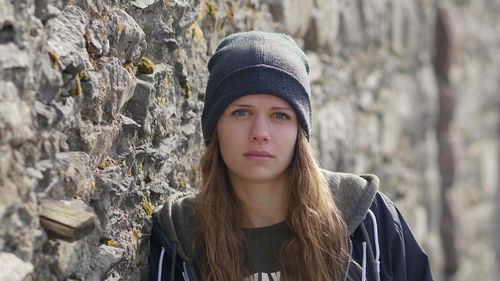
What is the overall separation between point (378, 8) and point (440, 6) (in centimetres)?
172

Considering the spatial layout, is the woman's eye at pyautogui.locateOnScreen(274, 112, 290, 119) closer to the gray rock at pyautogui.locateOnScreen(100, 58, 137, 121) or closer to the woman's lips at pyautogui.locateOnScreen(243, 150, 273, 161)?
the woman's lips at pyautogui.locateOnScreen(243, 150, 273, 161)

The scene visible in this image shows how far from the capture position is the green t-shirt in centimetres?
204

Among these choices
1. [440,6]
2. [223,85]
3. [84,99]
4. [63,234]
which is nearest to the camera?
[63,234]

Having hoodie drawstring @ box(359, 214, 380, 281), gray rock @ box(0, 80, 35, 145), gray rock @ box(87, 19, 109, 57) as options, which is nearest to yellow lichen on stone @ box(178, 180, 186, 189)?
hoodie drawstring @ box(359, 214, 380, 281)

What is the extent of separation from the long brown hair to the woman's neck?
3 cm

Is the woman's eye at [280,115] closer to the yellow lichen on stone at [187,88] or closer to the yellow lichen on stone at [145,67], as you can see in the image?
the yellow lichen on stone at [145,67]

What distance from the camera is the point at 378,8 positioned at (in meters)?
5.38

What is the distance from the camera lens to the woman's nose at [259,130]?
198 centimetres

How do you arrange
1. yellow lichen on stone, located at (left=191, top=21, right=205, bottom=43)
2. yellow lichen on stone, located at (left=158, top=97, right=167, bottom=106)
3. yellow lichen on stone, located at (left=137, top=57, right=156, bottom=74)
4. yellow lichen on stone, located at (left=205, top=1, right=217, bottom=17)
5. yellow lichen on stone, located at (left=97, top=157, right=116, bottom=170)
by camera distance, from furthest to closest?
yellow lichen on stone, located at (left=205, top=1, right=217, bottom=17)
yellow lichen on stone, located at (left=191, top=21, right=205, bottom=43)
yellow lichen on stone, located at (left=158, top=97, right=167, bottom=106)
yellow lichen on stone, located at (left=137, top=57, right=156, bottom=74)
yellow lichen on stone, located at (left=97, top=157, right=116, bottom=170)

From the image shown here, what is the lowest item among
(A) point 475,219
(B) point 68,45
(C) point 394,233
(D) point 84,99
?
(A) point 475,219

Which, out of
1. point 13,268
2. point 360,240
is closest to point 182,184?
point 360,240

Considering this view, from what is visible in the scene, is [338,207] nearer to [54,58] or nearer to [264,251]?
[264,251]

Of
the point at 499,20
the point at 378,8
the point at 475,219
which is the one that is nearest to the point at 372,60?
the point at 378,8

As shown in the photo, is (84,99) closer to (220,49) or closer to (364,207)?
(220,49)
